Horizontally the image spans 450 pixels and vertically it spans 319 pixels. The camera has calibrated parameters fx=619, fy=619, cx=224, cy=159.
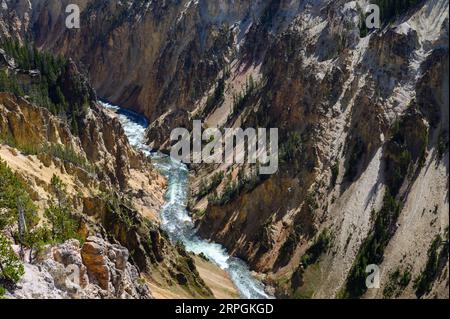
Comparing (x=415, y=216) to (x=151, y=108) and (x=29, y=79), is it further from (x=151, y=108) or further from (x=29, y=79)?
(x=151, y=108)

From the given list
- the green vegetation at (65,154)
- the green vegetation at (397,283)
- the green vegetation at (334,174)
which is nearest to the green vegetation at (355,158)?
the green vegetation at (334,174)

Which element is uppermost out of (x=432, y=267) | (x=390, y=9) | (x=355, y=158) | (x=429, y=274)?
(x=390, y=9)

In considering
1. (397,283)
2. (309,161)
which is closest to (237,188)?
(309,161)

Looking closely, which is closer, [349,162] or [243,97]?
[349,162]

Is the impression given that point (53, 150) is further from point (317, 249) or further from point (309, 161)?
point (309, 161)

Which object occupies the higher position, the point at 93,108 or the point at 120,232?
the point at 93,108

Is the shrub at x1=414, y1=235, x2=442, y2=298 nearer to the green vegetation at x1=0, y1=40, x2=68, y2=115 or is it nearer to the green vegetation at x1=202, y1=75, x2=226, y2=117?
the green vegetation at x1=0, y1=40, x2=68, y2=115
